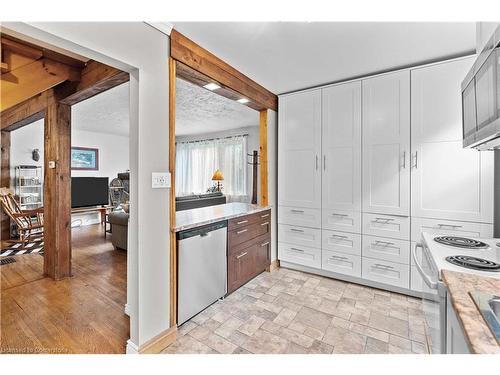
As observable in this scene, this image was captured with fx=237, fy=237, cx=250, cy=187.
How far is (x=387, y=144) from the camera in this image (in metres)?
2.49

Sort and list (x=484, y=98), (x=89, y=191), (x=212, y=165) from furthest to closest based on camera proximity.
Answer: (x=212, y=165)
(x=89, y=191)
(x=484, y=98)

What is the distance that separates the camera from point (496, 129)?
0.94m

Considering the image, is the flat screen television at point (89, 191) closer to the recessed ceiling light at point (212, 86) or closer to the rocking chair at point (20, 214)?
the rocking chair at point (20, 214)

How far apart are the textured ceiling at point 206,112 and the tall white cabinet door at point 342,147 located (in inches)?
71.4

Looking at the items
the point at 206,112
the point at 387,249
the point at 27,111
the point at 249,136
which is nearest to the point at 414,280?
the point at 387,249

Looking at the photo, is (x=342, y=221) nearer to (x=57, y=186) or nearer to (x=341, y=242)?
(x=341, y=242)

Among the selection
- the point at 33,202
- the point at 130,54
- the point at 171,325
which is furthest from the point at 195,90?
the point at 33,202

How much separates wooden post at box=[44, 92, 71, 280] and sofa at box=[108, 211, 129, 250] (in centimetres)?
94

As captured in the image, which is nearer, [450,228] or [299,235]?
[450,228]

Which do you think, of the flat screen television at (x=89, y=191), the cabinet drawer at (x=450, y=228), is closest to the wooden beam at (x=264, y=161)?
the cabinet drawer at (x=450, y=228)

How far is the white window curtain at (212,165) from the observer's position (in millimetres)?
6185

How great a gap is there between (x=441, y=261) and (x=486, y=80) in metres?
→ 0.86

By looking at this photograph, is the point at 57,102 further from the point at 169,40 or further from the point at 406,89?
the point at 406,89

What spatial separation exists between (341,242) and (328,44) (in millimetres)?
2054
